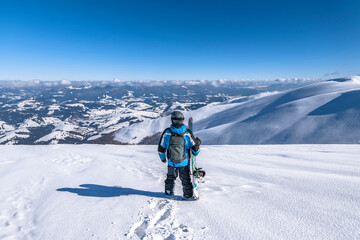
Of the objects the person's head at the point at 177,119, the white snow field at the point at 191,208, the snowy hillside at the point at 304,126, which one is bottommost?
the snowy hillside at the point at 304,126

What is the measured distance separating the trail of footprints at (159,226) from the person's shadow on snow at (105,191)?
3.08 feet

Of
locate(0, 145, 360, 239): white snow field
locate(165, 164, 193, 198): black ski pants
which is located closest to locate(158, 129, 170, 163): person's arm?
locate(165, 164, 193, 198): black ski pants

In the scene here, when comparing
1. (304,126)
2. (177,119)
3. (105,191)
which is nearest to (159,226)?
(177,119)

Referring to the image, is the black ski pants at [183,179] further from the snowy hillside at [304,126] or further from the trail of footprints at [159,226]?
the snowy hillside at [304,126]

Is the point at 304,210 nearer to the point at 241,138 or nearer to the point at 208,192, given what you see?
the point at 208,192

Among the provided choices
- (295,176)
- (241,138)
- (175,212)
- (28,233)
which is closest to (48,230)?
(28,233)

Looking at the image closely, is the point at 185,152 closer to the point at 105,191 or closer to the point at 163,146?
the point at 163,146

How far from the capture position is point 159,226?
3.48 meters

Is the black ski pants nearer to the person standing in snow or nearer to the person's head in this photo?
the person standing in snow

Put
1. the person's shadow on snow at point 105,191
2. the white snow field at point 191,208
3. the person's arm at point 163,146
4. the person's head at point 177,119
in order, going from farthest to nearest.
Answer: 1. the person's shadow on snow at point 105,191
2. the person's arm at point 163,146
3. the person's head at point 177,119
4. the white snow field at point 191,208

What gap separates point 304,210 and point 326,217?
1.29 feet

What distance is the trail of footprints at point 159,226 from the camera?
10.5 feet

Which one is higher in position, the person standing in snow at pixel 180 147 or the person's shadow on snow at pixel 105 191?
the person standing in snow at pixel 180 147

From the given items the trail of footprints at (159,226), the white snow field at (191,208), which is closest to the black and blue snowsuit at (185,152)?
the white snow field at (191,208)
